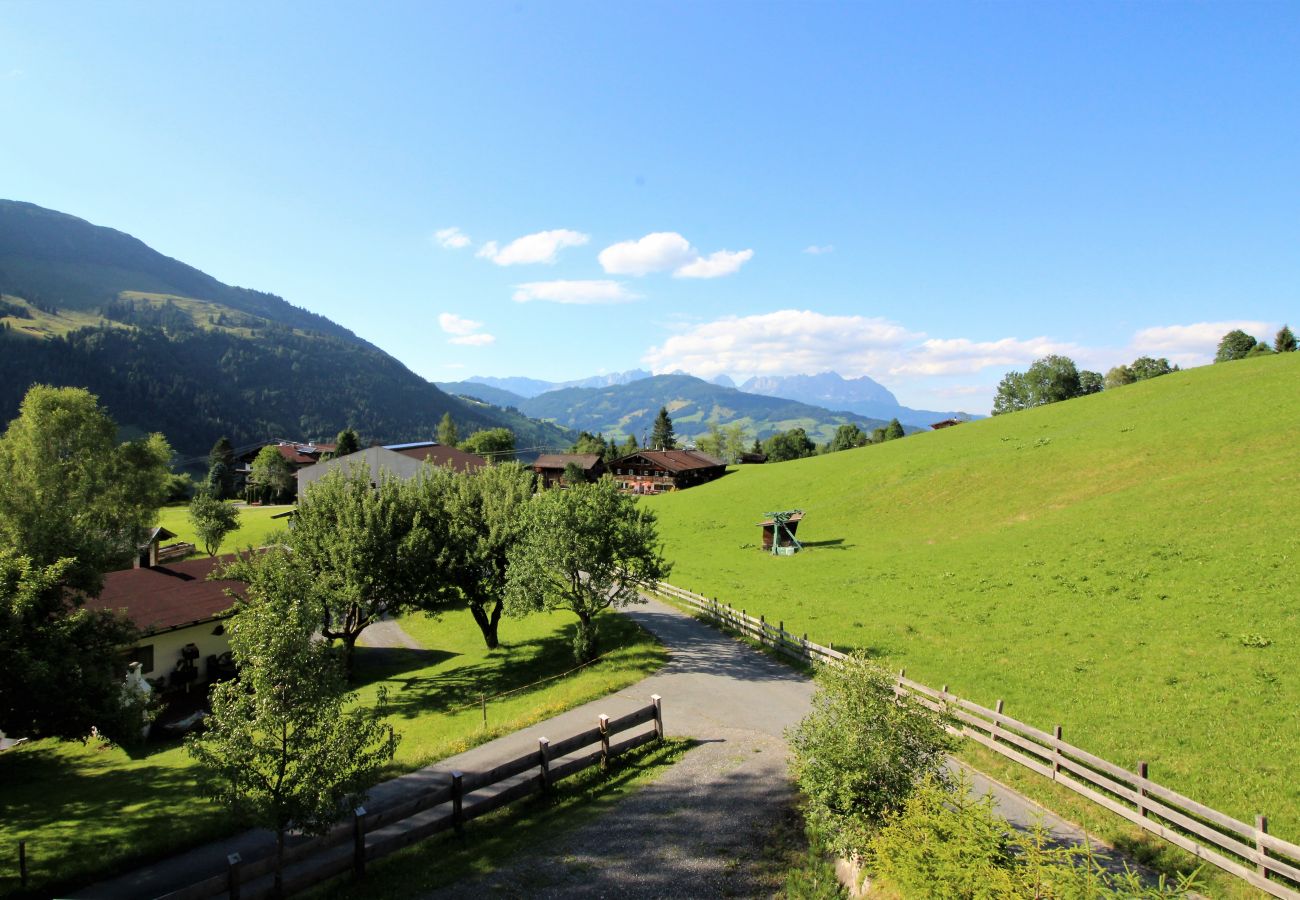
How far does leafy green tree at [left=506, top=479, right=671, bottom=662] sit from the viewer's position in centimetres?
2761

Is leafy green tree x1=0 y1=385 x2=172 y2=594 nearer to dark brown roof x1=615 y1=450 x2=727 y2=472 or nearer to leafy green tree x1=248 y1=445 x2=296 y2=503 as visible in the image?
leafy green tree x1=248 y1=445 x2=296 y2=503

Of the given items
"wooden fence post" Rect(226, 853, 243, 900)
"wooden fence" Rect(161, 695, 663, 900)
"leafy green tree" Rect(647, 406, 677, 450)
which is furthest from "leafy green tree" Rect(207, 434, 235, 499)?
"wooden fence post" Rect(226, 853, 243, 900)

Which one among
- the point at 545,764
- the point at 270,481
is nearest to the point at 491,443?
the point at 270,481

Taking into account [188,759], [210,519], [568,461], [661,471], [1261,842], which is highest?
[568,461]

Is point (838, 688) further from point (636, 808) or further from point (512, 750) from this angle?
point (512, 750)

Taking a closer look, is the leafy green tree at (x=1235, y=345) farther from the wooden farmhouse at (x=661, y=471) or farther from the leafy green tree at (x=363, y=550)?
the leafy green tree at (x=363, y=550)

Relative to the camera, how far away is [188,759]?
69.9ft

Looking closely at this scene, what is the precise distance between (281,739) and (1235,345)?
528ft

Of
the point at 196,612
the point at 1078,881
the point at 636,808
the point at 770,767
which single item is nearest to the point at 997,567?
the point at 770,767

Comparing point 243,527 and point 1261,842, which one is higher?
point 1261,842

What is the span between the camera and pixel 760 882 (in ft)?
39.5

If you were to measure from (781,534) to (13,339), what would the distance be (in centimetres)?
26520

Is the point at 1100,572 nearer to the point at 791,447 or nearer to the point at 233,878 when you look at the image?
the point at 233,878

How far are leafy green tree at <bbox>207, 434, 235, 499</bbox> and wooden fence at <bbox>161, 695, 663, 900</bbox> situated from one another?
11576 centimetres
